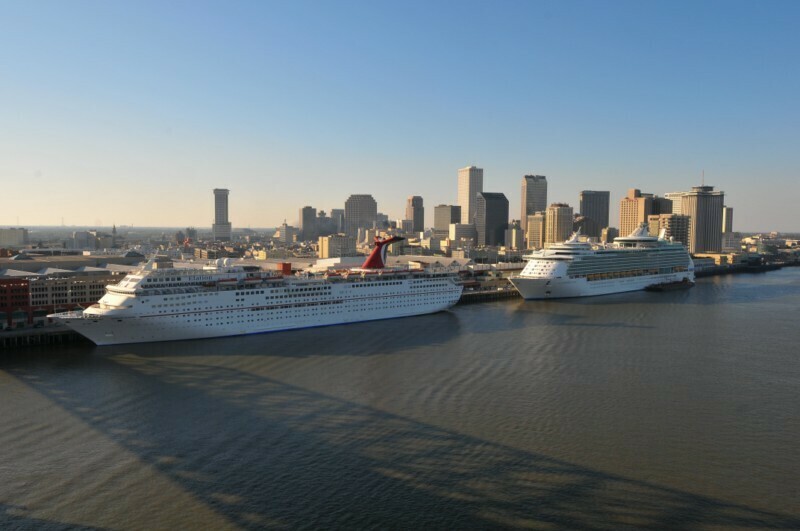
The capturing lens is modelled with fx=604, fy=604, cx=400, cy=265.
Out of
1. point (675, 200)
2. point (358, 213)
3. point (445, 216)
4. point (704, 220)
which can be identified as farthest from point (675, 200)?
point (358, 213)

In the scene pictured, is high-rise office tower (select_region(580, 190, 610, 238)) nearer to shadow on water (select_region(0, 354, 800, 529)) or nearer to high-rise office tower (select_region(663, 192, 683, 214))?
high-rise office tower (select_region(663, 192, 683, 214))

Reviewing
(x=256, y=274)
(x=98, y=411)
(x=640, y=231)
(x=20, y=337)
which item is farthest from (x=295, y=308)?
(x=640, y=231)

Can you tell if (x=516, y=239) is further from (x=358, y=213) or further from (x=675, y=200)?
(x=358, y=213)

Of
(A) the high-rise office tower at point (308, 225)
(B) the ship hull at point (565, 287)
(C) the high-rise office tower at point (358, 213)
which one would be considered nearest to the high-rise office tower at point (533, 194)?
(C) the high-rise office tower at point (358, 213)

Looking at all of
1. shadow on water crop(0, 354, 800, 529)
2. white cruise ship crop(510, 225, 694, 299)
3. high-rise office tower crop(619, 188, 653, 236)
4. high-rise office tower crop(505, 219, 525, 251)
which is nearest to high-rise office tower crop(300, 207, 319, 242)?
high-rise office tower crop(505, 219, 525, 251)

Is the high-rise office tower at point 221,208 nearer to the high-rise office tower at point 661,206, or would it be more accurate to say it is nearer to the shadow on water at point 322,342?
the high-rise office tower at point 661,206

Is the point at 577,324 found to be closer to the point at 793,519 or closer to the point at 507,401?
the point at 507,401
